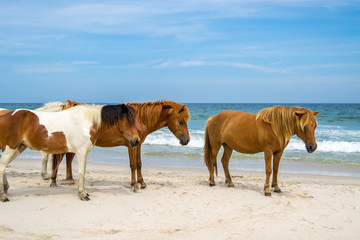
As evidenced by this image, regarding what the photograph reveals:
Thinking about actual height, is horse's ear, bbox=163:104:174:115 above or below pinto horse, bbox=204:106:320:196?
above

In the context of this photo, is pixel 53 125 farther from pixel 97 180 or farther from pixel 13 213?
pixel 97 180

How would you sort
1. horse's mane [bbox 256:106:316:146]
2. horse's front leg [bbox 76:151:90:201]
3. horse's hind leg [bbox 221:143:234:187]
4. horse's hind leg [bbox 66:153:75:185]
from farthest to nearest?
horse's hind leg [bbox 221:143:234:187] < horse's hind leg [bbox 66:153:75:185] < horse's mane [bbox 256:106:316:146] < horse's front leg [bbox 76:151:90:201]

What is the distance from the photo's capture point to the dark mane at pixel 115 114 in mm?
5266

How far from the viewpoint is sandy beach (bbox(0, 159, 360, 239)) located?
417 centimetres

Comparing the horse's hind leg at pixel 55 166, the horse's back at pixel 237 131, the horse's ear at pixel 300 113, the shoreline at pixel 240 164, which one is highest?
the horse's ear at pixel 300 113

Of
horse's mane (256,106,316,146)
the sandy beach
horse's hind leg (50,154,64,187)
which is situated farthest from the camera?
horse's hind leg (50,154,64,187)

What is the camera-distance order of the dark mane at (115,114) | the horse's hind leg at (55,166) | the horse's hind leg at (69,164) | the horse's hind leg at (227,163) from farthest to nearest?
the horse's hind leg at (227,163) < the horse's hind leg at (69,164) < the horse's hind leg at (55,166) < the dark mane at (115,114)

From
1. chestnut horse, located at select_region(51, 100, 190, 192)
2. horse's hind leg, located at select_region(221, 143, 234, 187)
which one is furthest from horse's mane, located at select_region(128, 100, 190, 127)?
horse's hind leg, located at select_region(221, 143, 234, 187)

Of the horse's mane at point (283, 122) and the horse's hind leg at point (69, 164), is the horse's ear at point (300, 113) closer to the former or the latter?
the horse's mane at point (283, 122)

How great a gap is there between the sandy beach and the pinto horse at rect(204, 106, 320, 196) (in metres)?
0.65

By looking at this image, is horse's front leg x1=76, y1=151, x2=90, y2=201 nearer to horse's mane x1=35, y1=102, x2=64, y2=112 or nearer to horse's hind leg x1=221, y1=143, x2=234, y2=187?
horse's mane x1=35, y1=102, x2=64, y2=112

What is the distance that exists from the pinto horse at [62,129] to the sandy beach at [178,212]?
1.68 ft

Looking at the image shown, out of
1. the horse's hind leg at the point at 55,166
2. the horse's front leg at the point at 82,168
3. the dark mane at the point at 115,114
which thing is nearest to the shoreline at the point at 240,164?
the horse's hind leg at the point at 55,166

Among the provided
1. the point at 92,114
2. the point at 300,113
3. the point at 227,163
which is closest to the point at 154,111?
the point at 92,114
